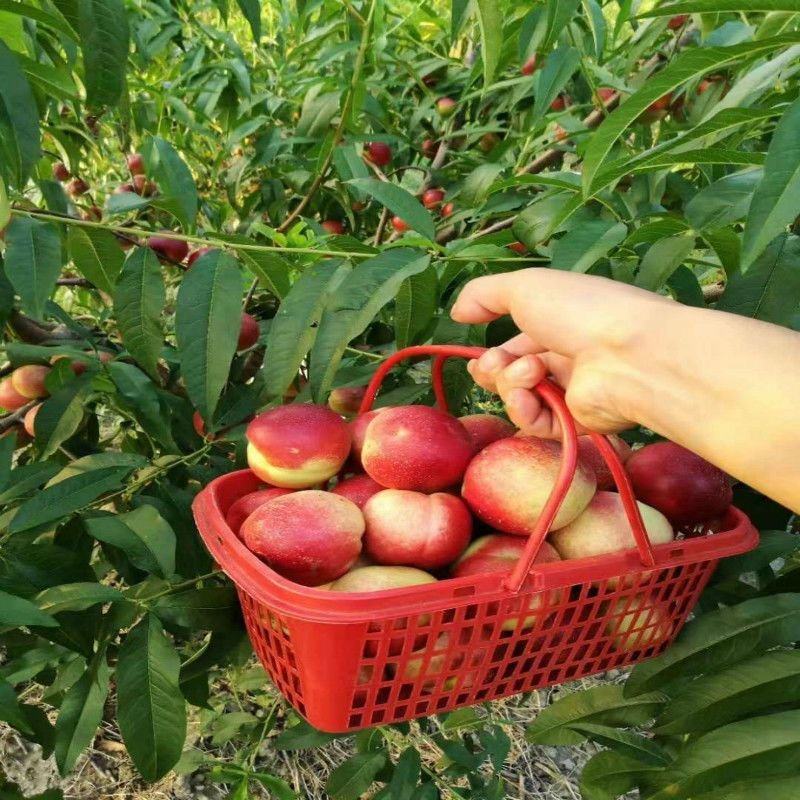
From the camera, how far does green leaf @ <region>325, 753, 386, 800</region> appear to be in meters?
1.42

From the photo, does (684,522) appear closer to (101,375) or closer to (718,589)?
(718,589)

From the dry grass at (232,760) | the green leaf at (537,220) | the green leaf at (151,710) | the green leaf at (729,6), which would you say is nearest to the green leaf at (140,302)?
the green leaf at (151,710)

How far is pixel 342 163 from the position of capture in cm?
166

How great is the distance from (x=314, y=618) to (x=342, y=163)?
1.19 metres

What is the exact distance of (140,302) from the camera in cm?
108

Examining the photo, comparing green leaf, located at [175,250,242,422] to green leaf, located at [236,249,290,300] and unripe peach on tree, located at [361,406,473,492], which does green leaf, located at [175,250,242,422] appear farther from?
unripe peach on tree, located at [361,406,473,492]

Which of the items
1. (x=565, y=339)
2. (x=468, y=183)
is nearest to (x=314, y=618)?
(x=565, y=339)

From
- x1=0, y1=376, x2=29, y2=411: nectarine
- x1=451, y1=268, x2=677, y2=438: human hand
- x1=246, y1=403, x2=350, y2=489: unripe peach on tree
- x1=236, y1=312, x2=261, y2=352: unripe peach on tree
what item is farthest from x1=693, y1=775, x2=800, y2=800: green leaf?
x1=0, y1=376, x2=29, y2=411: nectarine

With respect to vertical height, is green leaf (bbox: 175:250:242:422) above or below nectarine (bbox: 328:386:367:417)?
above

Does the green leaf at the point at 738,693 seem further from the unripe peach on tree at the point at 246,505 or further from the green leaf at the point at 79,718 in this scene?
the green leaf at the point at 79,718

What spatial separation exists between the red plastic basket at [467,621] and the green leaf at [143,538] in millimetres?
87

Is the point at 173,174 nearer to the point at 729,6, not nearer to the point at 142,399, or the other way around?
the point at 142,399

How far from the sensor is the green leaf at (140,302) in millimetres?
1075

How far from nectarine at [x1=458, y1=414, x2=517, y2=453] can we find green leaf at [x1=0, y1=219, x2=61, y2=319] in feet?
2.05
